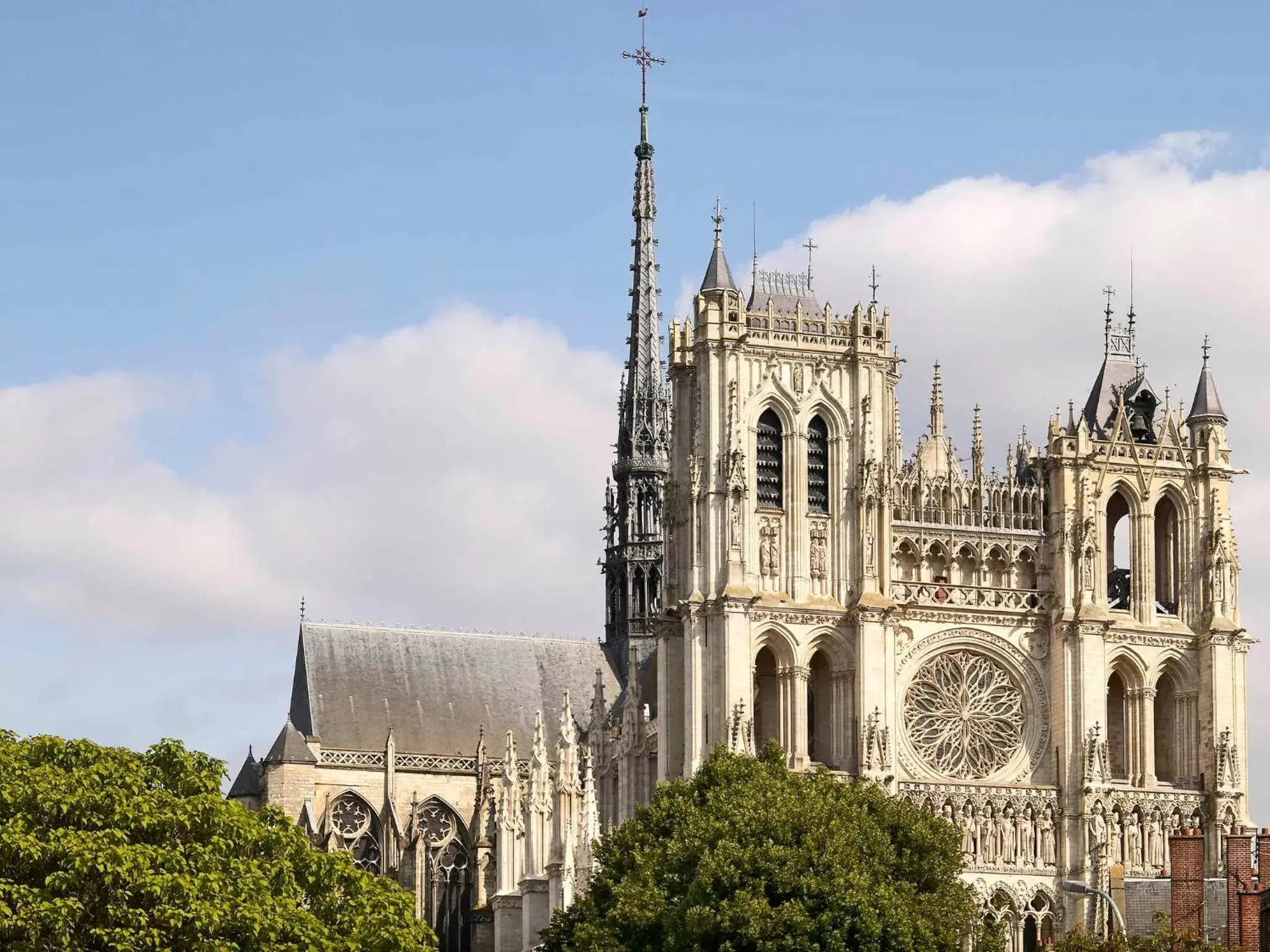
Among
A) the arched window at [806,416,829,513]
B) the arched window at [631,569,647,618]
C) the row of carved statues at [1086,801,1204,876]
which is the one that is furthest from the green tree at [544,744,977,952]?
the arched window at [631,569,647,618]

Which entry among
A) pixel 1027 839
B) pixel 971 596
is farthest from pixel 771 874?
pixel 971 596

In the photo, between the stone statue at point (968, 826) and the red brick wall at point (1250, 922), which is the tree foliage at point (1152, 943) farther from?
the stone statue at point (968, 826)

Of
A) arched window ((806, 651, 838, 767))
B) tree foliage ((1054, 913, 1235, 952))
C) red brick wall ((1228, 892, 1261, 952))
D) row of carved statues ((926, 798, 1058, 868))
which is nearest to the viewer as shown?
tree foliage ((1054, 913, 1235, 952))

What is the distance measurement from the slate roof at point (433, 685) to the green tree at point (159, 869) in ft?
145

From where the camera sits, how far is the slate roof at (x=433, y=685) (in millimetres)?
101562

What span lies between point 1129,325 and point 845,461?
11504mm

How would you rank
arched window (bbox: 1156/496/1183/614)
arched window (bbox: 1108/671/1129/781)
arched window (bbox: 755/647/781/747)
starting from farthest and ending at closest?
arched window (bbox: 1156/496/1183/614) < arched window (bbox: 1108/671/1129/781) < arched window (bbox: 755/647/781/747)

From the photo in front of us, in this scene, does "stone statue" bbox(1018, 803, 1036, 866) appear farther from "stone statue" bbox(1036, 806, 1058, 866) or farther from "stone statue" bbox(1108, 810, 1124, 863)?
"stone statue" bbox(1108, 810, 1124, 863)

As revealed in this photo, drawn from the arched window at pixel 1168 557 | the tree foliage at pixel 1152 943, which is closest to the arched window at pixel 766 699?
the arched window at pixel 1168 557

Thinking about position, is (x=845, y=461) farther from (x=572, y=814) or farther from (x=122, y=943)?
(x=122, y=943)

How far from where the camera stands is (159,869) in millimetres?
52406

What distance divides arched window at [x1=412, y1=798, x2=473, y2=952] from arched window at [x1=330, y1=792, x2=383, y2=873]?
1755 mm

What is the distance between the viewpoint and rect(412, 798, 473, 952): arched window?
96312 millimetres

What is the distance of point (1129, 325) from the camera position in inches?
3435
